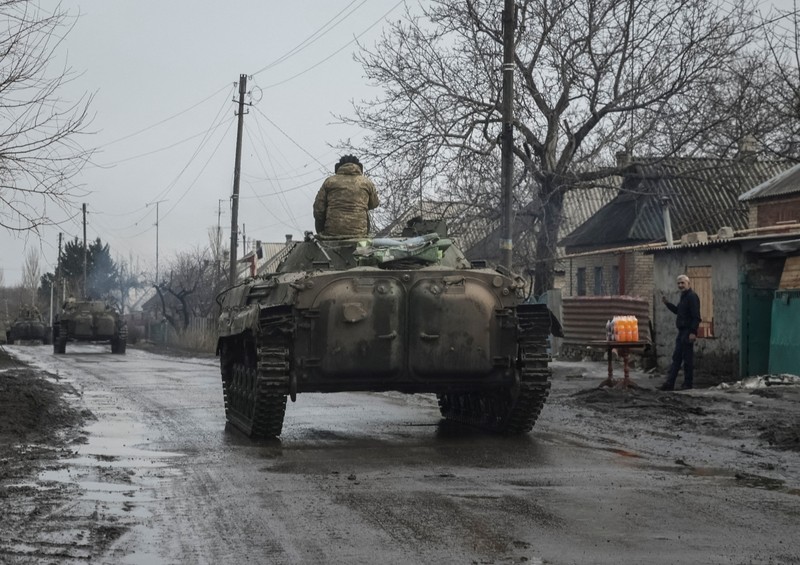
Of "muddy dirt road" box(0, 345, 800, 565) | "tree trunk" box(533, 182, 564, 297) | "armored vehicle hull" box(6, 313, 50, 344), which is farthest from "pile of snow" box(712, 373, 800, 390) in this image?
"armored vehicle hull" box(6, 313, 50, 344)

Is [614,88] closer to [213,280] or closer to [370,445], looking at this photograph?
[370,445]

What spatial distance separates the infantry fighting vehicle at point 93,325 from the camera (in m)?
42.0

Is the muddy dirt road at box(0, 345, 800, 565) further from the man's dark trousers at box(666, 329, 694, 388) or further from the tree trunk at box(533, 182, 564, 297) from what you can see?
the tree trunk at box(533, 182, 564, 297)

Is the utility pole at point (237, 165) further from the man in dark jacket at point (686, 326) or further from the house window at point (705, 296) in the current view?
the man in dark jacket at point (686, 326)

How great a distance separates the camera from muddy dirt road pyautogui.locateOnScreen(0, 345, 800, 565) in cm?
614

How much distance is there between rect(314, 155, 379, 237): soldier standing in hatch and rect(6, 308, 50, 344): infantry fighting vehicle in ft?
154

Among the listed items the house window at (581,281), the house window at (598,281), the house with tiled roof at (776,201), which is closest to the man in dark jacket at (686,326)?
the house with tiled roof at (776,201)

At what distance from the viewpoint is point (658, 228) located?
4366cm

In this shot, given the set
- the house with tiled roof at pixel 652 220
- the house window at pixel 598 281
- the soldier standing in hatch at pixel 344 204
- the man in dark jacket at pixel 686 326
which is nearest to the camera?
the soldier standing in hatch at pixel 344 204

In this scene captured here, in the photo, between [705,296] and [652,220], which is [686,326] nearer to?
[705,296]

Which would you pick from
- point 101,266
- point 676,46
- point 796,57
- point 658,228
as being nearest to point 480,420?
point 796,57

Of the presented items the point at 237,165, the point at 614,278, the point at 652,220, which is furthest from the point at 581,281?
the point at 237,165

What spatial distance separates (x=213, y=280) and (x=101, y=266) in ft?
99.8

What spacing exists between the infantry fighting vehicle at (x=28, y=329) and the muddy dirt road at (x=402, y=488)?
44.5 m
